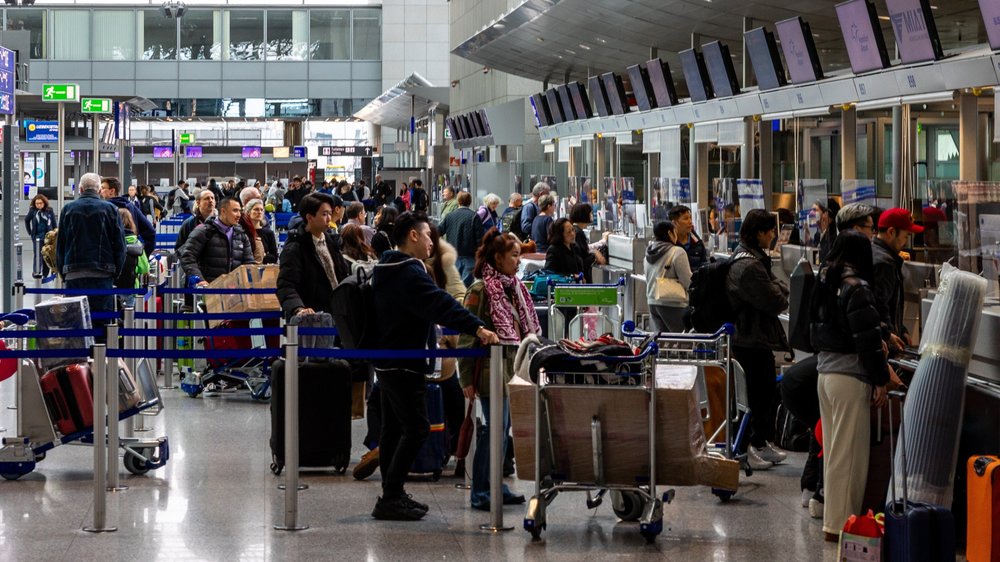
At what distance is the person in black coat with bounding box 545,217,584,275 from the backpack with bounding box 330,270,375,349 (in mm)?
5269

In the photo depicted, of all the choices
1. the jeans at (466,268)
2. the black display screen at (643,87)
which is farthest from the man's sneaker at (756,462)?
the black display screen at (643,87)

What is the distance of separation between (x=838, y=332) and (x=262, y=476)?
3.70m

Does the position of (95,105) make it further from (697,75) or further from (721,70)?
(721,70)

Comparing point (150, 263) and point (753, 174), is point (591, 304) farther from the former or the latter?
point (150, 263)

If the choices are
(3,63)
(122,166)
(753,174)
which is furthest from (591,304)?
(122,166)

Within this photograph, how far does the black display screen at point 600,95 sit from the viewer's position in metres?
22.9

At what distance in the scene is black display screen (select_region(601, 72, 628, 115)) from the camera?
21969 millimetres

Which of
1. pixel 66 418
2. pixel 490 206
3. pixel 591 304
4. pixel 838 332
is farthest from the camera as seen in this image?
pixel 490 206

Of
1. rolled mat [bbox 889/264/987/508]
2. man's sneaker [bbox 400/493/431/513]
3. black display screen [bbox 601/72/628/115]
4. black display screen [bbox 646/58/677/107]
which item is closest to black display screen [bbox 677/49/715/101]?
black display screen [bbox 646/58/677/107]

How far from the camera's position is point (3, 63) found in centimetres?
1393

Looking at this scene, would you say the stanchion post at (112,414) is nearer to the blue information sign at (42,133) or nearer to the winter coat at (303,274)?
the winter coat at (303,274)

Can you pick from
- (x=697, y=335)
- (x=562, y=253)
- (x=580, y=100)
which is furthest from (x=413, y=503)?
(x=580, y=100)

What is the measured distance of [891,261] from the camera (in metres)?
7.48

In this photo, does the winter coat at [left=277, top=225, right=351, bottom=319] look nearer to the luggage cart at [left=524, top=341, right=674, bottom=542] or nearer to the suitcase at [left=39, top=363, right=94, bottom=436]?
the suitcase at [left=39, top=363, right=94, bottom=436]
